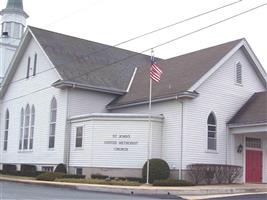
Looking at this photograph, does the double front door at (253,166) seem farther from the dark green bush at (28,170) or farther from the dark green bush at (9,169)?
the dark green bush at (9,169)

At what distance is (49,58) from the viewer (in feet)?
125

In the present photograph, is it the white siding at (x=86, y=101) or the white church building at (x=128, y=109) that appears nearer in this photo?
the white church building at (x=128, y=109)

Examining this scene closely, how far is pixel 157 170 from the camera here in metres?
30.2

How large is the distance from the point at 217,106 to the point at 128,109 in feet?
21.9

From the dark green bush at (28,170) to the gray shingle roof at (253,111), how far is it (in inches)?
545

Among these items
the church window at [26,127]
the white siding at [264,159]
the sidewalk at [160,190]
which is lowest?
the sidewalk at [160,190]

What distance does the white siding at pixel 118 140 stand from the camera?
106 ft

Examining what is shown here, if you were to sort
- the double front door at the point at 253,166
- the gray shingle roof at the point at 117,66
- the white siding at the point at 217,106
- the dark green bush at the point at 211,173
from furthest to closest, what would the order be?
1. the double front door at the point at 253,166
2. the gray shingle roof at the point at 117,66
3. the white siding at the point at 217,106
4. the dark green bush at the point at 211,173

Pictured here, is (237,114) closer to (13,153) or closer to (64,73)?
(64,73)

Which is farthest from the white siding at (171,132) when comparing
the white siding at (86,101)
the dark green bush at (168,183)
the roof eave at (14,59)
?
the roof eave at (14,59)

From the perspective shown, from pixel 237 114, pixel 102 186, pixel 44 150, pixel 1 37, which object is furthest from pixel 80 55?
pixel 1 37

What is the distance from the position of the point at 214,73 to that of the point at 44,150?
14.0 m

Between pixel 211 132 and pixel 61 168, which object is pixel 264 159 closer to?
pixel 211 132

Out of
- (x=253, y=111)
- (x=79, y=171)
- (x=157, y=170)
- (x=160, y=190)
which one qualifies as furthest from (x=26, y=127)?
(x=160, y=190)
